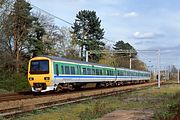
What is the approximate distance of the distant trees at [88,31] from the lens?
7012cm

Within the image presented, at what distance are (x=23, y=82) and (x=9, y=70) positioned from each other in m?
7.75

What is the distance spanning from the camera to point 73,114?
15766 millimetres

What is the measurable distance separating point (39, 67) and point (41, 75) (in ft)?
2.52

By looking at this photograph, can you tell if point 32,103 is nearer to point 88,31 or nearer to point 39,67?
point 39,67

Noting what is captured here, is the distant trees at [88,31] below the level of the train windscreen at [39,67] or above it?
above

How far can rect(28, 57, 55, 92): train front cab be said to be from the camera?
27516 mm

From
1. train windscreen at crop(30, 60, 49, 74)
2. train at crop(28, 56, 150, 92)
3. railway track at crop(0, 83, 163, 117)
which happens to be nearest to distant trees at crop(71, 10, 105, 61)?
train at crop(28, 56, 150, 92)

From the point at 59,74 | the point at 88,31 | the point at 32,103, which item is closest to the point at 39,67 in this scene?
the point at 59,74

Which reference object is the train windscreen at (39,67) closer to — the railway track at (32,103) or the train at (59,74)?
the train at (59,74)

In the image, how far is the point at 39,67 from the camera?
28.2m

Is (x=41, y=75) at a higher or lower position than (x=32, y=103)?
higher

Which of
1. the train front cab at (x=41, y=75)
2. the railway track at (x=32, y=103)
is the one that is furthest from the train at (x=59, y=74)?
the railway track at (x=32, y=103)

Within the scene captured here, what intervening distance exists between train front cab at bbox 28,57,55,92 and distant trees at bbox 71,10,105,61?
41736 millimetres

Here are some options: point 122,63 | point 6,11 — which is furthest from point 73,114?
point 122,63
